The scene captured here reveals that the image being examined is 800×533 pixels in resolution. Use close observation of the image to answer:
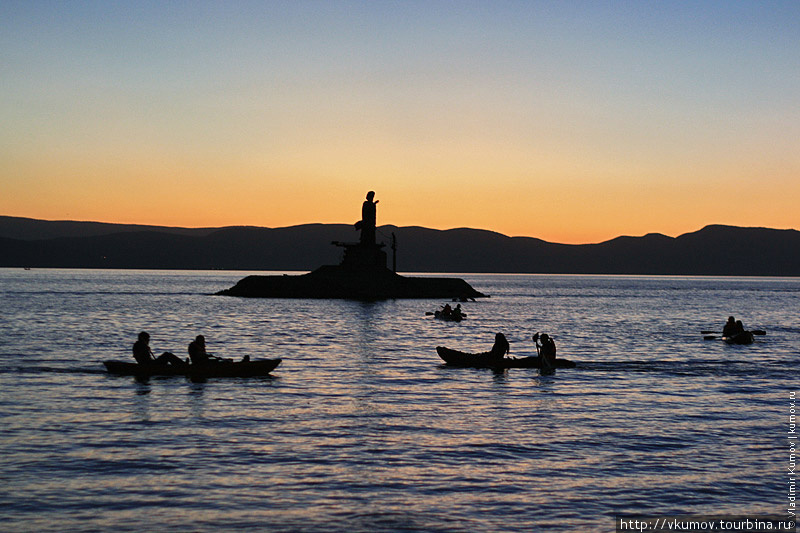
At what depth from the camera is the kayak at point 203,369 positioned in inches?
1193

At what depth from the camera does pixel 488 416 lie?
76.6 ft

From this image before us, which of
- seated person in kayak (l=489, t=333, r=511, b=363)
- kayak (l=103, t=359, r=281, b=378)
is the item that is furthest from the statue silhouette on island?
kayak (l=103, t=359, r=281, b=378)

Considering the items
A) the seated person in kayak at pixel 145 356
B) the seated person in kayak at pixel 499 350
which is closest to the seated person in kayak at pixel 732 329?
the seated person in kayak at pixel 499 350

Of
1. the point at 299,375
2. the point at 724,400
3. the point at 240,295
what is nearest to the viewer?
the point at 724,400

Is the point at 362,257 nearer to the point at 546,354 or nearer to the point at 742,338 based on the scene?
the point at 742,338

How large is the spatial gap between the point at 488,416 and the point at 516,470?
679 centimetres

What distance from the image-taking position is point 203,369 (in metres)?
30.5

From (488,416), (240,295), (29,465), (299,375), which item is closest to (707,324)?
(299,375)

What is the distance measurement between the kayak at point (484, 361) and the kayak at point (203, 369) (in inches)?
334

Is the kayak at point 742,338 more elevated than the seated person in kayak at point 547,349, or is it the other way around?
the seated person in kayak at point 547,349

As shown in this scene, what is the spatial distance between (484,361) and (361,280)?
287ft

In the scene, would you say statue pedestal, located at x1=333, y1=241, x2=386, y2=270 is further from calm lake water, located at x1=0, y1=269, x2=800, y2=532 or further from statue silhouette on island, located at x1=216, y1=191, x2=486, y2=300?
calm lake water, located at x1=0, y1=269, x2=800, y2=532

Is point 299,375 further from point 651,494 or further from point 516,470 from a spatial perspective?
point 651,494

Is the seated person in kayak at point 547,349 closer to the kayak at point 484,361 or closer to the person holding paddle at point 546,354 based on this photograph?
the person holding paddle at point 546,354
